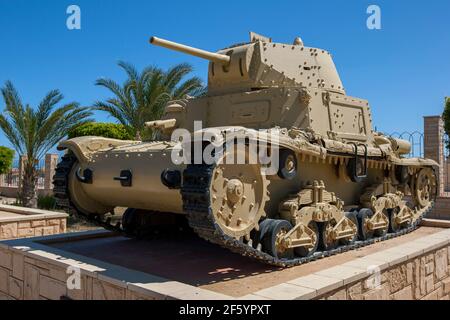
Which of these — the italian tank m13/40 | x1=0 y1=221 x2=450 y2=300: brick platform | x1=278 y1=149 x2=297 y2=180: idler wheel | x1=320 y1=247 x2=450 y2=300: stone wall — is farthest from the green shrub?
x1=320 y1=247 x2=450 y2=300: stone wall

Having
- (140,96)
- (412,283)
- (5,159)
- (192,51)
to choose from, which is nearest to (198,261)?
(412,283)

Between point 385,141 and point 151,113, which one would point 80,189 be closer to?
point 385,141

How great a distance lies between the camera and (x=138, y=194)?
603 cm

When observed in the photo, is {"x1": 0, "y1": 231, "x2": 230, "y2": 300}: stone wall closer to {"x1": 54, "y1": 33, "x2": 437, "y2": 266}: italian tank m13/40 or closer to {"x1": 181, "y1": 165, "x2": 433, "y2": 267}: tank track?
{"x1": 181, "y1": 165, "x2": 433, "y2": 267}: tank track

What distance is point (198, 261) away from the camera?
628cm

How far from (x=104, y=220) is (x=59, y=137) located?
836cm

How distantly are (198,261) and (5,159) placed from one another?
70.2 feet

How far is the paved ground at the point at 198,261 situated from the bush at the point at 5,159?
18838 millimetres

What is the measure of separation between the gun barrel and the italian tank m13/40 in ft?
0.07

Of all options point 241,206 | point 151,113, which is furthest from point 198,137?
point 151,113

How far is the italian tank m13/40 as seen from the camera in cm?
507

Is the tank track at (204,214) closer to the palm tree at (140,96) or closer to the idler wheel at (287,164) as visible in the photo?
the idler wheel at (287,164)

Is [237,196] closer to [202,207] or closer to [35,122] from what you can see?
[202,207]

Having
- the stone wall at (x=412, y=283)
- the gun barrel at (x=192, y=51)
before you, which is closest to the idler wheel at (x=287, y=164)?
the stone wall at (x=412, y=283)
